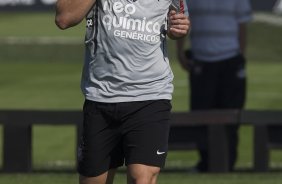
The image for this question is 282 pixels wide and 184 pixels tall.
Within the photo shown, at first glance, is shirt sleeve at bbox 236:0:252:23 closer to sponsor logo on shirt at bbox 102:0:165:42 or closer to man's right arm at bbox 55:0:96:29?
sponsor logo on shirt at bbox 102:0:165:42

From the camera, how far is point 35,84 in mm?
25281

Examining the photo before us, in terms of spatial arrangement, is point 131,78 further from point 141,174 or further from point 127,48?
point 141,174

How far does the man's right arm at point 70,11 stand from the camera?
7.06 meters

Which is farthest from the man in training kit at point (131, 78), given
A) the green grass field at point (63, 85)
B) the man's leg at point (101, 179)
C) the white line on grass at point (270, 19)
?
the white line on grass at point (270, 19)

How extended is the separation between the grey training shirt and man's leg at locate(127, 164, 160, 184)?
0.42m

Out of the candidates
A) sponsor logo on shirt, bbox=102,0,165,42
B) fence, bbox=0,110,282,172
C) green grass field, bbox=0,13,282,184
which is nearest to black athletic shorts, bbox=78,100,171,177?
sponsor logo on shirt, bbox=102,0,165,42

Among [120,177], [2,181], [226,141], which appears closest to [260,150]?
[226,141]

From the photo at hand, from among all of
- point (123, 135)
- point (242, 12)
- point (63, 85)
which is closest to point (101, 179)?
point (123, 135)

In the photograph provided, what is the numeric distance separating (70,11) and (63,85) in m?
17.8

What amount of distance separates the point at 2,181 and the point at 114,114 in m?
4.23

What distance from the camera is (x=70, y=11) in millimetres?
7066

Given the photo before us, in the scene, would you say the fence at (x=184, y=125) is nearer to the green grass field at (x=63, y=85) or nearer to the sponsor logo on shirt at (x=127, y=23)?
the green grass field at (x=63, y=85)

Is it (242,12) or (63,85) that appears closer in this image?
(242,12)

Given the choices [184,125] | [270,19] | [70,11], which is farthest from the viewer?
[270,19]
